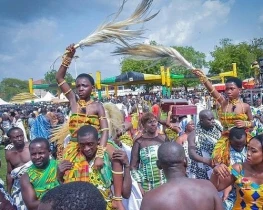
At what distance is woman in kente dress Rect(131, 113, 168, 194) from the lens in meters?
5.30

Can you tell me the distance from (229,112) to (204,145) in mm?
768

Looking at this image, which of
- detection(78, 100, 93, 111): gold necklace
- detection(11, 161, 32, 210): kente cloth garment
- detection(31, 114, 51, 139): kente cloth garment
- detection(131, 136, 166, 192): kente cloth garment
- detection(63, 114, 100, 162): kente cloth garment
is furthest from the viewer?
detection(31, 114, 51, 139): kente cloth garment

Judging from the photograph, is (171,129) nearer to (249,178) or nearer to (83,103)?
(83,103)

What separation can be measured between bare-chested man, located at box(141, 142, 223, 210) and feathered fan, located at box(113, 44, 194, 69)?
7.65ft

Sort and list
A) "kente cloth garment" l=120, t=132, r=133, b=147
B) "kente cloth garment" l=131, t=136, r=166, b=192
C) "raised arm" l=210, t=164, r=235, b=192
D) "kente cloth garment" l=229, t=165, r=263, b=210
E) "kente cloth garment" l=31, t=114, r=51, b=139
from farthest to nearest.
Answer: "kente cloth garment" l=31, t=114, r=51, b=139 → "kente cloth garment" l=120, t=132, r=133, b=147 → "kente cloth garment" l=131, t=136, r=166, b=192 → "raised arm" l=210, t=164, r=235, b=192 → "kente cloth garment" l=229, t=165, r=263, b=210

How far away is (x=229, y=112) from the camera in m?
5.54

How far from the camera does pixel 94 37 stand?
4.73 m

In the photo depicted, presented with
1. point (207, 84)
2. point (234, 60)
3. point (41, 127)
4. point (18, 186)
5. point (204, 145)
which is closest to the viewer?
point (18, 186)

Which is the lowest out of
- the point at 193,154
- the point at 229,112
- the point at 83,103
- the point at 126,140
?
the point at 193,154

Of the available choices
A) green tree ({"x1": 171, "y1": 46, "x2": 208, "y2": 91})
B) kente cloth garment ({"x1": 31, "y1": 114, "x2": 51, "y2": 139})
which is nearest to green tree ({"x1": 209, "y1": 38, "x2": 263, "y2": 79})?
A: green tree ({"x1": 171, "y1": 46, "x2": 208, "y2": 91})

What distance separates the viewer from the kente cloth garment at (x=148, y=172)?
17.4 ft

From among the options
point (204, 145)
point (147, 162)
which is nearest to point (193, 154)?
point (204, 145)

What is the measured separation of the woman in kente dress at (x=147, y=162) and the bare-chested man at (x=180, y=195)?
223cm

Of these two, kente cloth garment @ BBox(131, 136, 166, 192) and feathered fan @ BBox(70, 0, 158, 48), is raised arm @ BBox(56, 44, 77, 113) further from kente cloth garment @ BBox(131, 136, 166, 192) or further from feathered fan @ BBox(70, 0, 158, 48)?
kente cloth garment @ BBox(131, 136, 166, 192)
